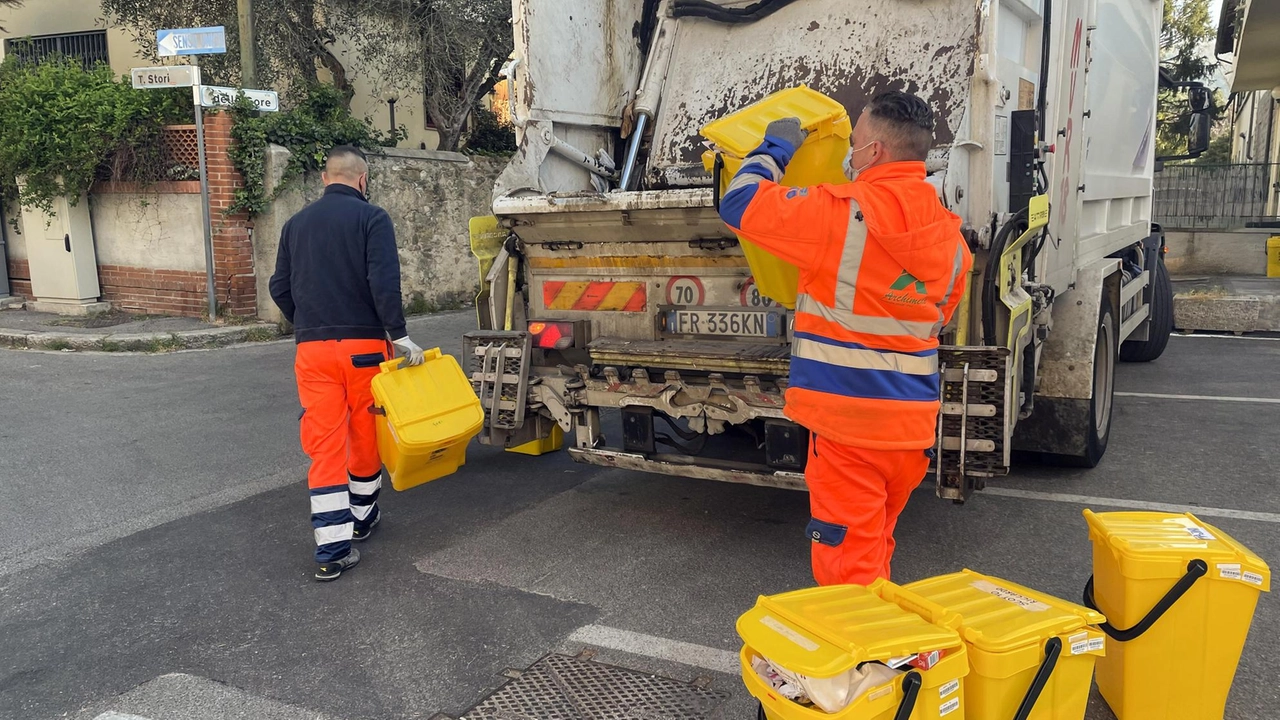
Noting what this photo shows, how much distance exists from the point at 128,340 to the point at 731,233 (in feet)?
25.4

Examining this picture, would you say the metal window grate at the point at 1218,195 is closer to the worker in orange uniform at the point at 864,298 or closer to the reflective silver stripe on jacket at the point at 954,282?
the reflective silver stripe on jacket at the point at 954,282

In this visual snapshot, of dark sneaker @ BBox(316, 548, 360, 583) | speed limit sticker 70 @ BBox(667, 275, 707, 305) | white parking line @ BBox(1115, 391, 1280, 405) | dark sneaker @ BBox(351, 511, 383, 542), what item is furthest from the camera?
white parking line @ BBox(1115, 391, 1280, 405)

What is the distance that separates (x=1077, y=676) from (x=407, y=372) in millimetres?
2804

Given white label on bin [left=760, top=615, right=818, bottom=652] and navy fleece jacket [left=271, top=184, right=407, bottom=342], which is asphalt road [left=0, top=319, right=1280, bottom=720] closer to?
white label on bin [left=760, top=615, right=818, bottom=652]

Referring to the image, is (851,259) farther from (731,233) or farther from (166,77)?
(166,77)

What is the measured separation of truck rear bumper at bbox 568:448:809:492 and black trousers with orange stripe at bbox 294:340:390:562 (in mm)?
972

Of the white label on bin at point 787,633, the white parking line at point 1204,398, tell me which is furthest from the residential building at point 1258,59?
the white label on bin at point 787,633

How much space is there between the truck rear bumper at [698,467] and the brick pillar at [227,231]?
24.0 ft

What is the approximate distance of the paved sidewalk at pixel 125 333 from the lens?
946cm

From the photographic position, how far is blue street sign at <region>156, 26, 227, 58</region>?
9.23m

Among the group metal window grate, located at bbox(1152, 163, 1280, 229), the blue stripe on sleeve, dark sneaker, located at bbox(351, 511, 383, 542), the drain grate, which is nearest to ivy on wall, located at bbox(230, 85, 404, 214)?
dark sneaker, located at bbox(351, 511, 383, 542)

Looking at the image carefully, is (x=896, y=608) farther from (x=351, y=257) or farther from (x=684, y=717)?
(x=351, y=257)

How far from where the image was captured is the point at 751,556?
13.5 feet

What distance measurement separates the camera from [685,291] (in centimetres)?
425
